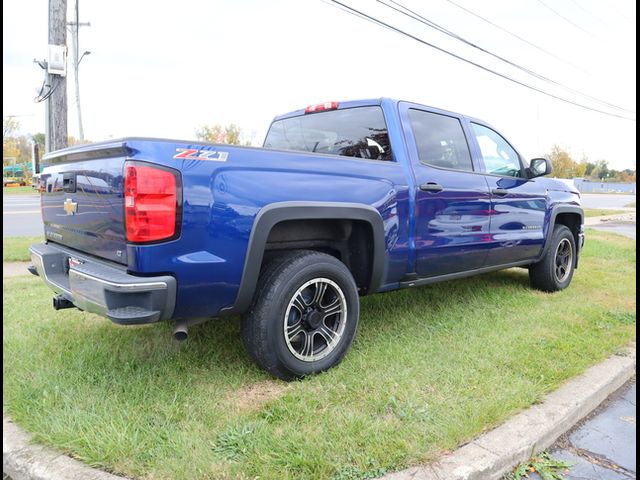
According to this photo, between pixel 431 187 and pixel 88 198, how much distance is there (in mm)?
2466

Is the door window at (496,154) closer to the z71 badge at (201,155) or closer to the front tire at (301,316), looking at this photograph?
the front tire at (301,316)

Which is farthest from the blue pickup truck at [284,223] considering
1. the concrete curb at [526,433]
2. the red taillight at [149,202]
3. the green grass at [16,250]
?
the green grass at [16,250]

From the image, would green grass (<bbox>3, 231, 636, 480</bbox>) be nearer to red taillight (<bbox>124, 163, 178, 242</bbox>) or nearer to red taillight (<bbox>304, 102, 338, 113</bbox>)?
red taillight (<bbox>124, 163, 178, 242</bbox>)

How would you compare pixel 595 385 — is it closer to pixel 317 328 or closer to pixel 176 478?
pixel 317 328

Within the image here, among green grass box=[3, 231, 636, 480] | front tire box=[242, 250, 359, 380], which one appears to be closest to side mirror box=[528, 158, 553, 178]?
green grass box=[3, 231, 636, 480]

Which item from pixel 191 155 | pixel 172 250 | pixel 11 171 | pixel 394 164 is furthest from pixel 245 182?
pixel 11 171

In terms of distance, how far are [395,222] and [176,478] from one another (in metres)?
2.19

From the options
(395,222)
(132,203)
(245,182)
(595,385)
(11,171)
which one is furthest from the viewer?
(11,171)

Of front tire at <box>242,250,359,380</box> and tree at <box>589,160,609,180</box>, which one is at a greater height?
tree at <box>589,160,609,180</box>

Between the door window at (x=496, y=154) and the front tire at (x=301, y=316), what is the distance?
2337mm

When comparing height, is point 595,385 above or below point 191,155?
below

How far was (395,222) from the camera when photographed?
3.44 meters

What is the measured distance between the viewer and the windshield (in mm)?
3746

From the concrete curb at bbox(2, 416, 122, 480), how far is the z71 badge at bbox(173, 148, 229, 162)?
1.55 m
